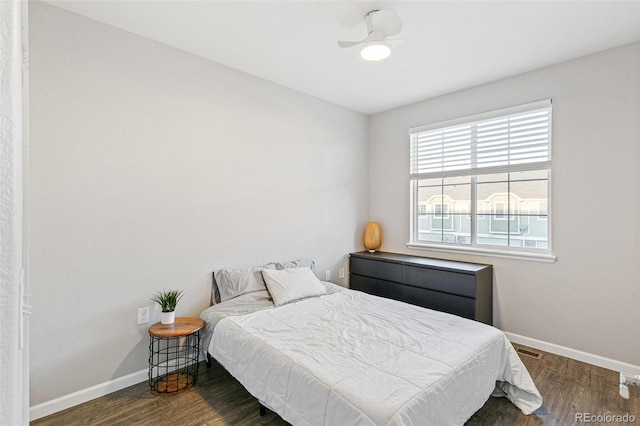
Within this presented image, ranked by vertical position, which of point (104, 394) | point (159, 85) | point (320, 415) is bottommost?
point (104, 394)

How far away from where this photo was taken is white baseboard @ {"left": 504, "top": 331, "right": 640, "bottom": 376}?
254cm

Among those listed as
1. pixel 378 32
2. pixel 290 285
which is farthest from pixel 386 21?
pixel 290 285

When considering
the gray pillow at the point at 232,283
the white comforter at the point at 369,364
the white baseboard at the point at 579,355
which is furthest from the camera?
the gray pillow at the point at 232,283

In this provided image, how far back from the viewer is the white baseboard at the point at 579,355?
2.54 metres

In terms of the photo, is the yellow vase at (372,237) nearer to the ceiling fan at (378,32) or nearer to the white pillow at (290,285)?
the white pillow at (290,285)

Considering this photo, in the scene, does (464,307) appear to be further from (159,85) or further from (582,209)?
(159,85)

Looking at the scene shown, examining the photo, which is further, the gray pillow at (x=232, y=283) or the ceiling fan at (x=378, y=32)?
the gray pillow at (x=232, y=283)

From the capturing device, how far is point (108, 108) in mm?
2287

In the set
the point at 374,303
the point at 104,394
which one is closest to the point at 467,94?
the point at 374,303

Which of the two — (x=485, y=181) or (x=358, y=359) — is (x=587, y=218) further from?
(x=358, y=359)

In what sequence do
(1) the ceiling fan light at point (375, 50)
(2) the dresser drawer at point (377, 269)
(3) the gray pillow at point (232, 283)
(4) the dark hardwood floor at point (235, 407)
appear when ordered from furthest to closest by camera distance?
1. (2) the dresser drawer at point (377, 269)
2. (3) the gray pillow at point (232, 283)
3. (1) the ceiling fan light at point (375, 50)
4. (4) the dark hardwood floor at point (235, 407)

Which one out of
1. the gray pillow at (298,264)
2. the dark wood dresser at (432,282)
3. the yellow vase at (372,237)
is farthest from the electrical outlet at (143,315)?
the yellow vase at (372,237)

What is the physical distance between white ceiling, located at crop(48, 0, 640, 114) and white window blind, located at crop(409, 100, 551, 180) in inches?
16.5

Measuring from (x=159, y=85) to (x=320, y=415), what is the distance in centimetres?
257
